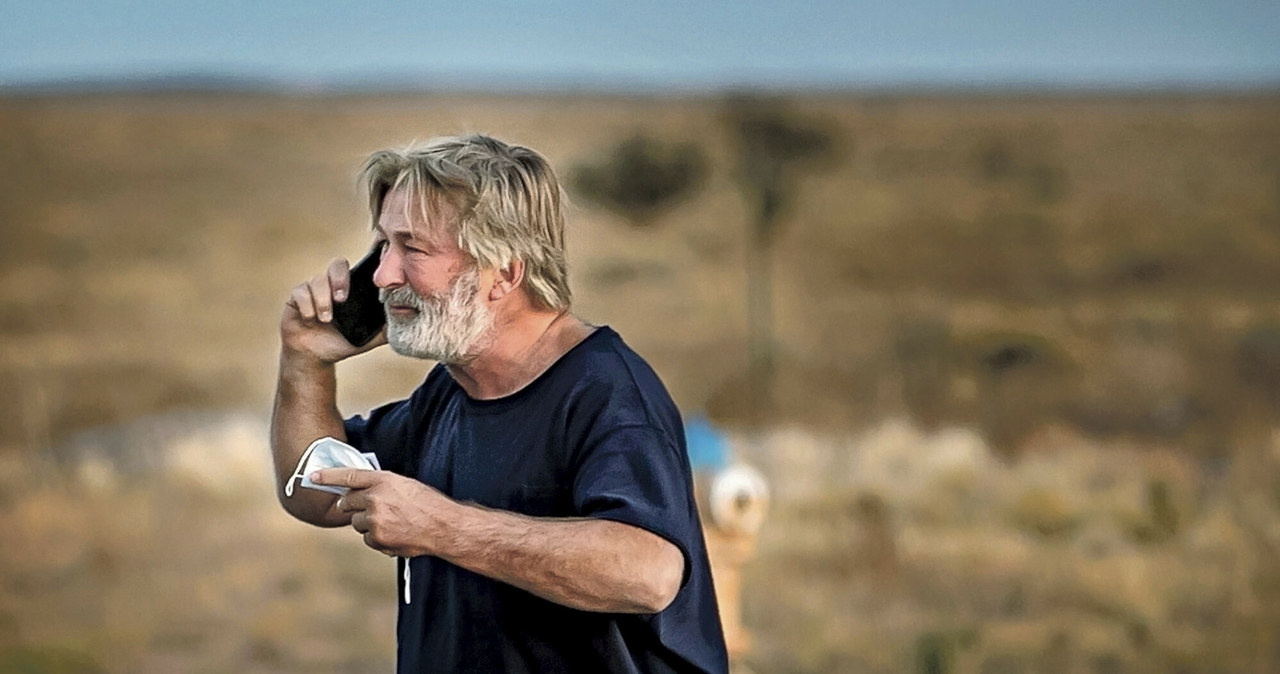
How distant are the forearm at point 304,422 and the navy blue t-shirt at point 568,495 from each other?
1.28 ft

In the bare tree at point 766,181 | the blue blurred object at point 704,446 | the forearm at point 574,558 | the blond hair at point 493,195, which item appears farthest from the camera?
the bare tree at point 766,181

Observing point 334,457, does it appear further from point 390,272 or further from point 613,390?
point 613,390

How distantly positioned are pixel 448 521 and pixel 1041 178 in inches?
1906

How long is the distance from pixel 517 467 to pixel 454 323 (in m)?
0.31

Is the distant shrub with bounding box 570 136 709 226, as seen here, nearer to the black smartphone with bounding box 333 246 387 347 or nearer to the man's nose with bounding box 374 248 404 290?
the black smartphone with bounding box 333 246 387 347

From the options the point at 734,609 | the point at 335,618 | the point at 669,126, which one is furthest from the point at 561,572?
the point at 669,126

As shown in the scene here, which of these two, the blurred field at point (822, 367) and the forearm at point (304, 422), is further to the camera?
the blurred field at point (822, 367)

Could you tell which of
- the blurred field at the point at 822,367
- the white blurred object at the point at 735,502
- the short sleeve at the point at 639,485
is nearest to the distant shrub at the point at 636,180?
the blurred field at the point at 822,367

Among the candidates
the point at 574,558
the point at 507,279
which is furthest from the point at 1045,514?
the point at 574,558

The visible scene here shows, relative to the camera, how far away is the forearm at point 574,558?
2.96 m

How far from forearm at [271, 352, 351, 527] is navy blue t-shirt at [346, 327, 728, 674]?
1.28 ft

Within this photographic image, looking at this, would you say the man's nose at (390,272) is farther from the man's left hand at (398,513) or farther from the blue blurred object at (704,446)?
the blue blurred object at (704,446)

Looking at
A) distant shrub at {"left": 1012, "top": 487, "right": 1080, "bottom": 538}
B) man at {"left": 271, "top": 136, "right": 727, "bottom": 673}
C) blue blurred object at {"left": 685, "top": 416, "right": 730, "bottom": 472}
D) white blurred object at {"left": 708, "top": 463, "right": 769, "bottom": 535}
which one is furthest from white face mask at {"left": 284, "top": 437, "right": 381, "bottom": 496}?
distant shrub at {"left": 1012, "top": 487, "right": 1080, "bottom": 538}

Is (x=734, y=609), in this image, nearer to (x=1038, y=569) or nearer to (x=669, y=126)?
(x=1038, y=569)
